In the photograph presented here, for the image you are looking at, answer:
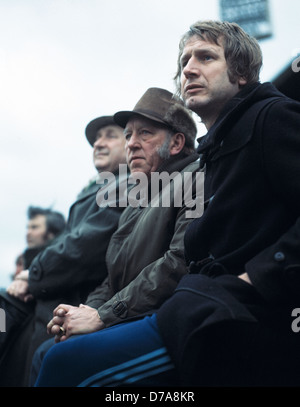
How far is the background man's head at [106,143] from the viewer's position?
14.0 ft

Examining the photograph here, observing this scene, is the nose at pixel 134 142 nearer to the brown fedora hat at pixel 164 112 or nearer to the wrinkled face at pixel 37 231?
the brown fedora hat at pixel 164 112

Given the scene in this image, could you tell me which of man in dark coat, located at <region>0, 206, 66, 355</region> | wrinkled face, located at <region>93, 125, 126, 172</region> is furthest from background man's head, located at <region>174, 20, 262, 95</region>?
man in dark coat, located at <region>0, 206, 66, 355</region>

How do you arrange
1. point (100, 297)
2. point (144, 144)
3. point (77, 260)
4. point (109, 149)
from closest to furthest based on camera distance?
point (100, 297) → point (144, 144) → point (77, 260) → point (109, 149)

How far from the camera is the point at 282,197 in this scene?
203 centimetres

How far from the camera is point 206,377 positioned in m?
1.92

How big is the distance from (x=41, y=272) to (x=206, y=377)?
6.64 feet

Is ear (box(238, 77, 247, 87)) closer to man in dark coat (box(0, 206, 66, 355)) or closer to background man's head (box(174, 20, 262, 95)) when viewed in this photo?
background man's head (box(174, 20, 262, 95))

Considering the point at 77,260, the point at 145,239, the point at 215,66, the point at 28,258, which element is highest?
the point at 215,66

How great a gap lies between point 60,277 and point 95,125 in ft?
4.60

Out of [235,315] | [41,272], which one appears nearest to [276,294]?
[235,315]

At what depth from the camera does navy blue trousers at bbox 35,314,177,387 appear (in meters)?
1.96

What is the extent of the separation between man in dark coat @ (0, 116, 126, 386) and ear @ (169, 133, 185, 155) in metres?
0.60

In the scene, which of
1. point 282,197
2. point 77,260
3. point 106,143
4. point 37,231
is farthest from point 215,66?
point 37,231

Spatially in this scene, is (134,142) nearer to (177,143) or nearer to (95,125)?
(177,143)
